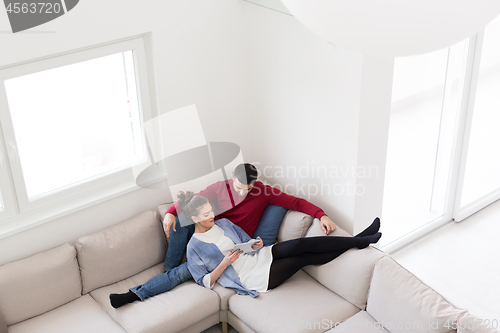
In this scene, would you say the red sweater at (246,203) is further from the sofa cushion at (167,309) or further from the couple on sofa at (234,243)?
the sofa cushion at (167,309)

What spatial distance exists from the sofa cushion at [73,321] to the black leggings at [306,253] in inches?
42.8

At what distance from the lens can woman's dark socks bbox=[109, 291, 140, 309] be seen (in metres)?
3.20

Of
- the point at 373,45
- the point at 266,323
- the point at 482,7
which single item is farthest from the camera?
the point at 266,323

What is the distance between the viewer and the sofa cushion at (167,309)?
10.3ft

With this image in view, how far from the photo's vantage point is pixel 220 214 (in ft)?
12.3

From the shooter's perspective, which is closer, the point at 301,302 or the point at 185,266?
the point at 301,302

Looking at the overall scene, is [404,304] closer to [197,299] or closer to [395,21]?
[197,299]

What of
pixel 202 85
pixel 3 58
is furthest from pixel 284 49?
pixel 3 58

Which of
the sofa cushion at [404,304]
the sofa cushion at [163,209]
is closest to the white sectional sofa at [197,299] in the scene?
the sofa cushion at [404,304]

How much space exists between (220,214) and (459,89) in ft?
7.59

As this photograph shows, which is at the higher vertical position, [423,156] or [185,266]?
[423,156]

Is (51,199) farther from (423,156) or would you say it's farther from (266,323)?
(423,156)

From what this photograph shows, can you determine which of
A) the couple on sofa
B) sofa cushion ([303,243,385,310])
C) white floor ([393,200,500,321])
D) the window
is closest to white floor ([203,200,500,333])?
white floor ([393,200,500,321])

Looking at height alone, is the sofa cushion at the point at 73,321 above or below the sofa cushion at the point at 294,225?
below
